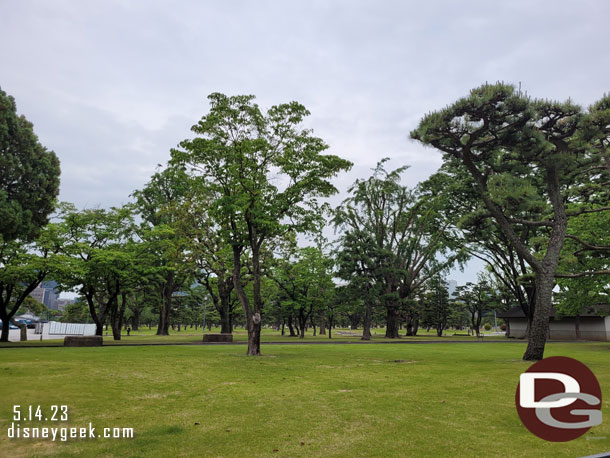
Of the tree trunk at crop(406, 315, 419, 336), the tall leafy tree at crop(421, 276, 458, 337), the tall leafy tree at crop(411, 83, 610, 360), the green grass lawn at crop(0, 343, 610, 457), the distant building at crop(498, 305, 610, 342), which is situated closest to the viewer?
the green grass lawn at crop(0, 343, 610, 457)

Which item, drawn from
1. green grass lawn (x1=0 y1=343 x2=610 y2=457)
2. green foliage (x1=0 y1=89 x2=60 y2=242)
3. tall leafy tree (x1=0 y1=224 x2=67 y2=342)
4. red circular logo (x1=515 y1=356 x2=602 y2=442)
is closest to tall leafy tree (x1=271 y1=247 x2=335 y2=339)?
tall leafy tree (x1=0 y1=224 x2=67 y2=342)

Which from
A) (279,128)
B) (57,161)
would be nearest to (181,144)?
(279,128)

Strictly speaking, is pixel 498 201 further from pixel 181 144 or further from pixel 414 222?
pixel 414 222

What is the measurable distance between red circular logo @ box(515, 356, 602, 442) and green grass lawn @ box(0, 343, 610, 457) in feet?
0.80

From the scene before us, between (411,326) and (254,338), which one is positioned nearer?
(254,338)

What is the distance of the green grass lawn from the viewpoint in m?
5.64

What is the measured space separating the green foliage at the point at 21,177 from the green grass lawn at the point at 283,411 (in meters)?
8.68

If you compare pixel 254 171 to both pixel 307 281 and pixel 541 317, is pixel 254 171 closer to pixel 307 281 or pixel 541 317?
pixel 541 317

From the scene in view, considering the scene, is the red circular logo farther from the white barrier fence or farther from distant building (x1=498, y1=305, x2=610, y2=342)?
the white barrier fence

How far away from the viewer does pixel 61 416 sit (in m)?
7.18

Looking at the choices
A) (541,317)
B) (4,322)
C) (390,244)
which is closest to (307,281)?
(390,244)

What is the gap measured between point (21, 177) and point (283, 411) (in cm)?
2020

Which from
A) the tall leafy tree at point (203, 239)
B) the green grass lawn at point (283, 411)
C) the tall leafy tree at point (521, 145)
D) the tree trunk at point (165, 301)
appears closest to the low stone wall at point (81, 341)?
the tall leafy tree at point (203, 239)

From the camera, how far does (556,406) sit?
7.18 m
